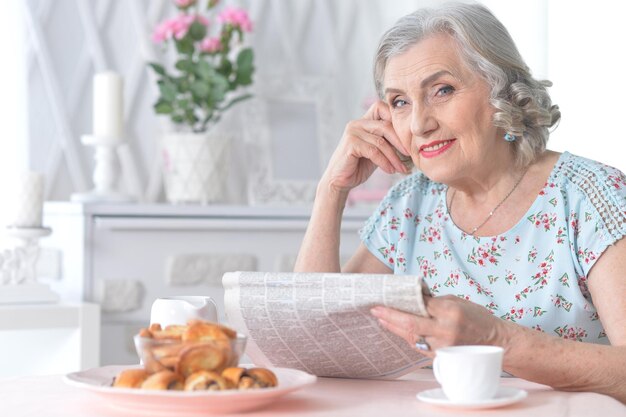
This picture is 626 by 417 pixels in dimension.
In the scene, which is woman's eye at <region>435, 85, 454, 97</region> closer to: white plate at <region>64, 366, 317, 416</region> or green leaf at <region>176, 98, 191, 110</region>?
white plate at <region>64, 366, 317, 416</region>

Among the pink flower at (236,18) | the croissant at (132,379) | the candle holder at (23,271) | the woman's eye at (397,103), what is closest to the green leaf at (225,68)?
the pink flower at (236,18)

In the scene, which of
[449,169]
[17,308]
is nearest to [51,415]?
[449,169]

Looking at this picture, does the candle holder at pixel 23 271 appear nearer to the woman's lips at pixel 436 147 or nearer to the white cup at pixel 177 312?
the woman's lips at pixel 436 147

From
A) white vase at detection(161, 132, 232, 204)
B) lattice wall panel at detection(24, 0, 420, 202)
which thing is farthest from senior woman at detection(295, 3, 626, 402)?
lattice wall panel at detection(24, 0, 420, 202)

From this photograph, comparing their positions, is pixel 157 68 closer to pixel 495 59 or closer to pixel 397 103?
pixel 397 103

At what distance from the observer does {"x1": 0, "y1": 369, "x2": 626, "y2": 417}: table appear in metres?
0.95

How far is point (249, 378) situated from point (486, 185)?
0.76 m

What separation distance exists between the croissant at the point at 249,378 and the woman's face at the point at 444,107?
2.10 ft

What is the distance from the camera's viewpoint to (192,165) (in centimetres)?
243

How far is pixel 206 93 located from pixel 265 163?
0.28 m

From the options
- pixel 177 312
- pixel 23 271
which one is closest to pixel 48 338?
pixel 23 271

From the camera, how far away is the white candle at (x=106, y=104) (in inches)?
92.0

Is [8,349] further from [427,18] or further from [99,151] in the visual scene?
[427,18]

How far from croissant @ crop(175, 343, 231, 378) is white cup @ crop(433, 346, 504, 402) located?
0.20m
